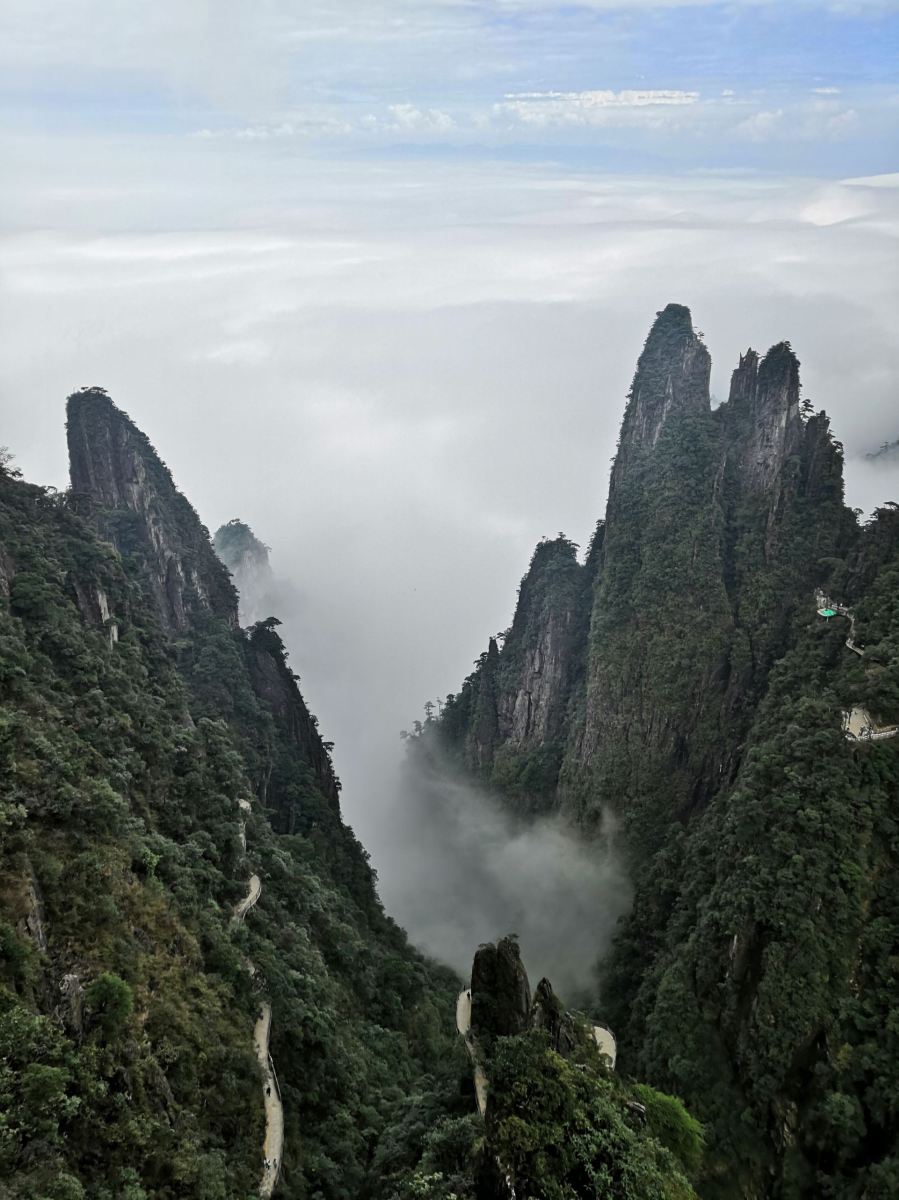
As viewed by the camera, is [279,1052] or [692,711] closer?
[279,1052]

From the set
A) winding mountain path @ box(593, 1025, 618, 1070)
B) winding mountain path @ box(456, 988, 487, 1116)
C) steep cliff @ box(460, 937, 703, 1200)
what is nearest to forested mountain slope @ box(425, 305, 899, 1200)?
winding mountain path @ box(593, 1025, 618, 1070)

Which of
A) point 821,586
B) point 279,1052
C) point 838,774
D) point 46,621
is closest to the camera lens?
point 279,1052

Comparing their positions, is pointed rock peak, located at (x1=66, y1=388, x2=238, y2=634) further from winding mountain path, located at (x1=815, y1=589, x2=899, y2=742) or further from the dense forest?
winding mountain path, located at (x1=815, y1=589, x2=899, y2=742)

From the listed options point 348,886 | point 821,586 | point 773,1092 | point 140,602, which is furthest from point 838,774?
point 140,602

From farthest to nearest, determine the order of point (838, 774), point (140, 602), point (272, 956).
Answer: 1. point (140, 602)
2. point (838, 774)
3. point (272, 956)

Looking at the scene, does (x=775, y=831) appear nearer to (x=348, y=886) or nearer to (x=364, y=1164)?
(x=364, y=1164)

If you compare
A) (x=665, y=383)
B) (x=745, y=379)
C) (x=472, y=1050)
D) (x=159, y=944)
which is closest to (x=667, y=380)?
(x=665, y=383)

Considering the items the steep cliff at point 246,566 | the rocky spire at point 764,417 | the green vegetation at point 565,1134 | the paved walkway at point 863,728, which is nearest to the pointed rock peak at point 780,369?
the rocky spire at point 764,417
